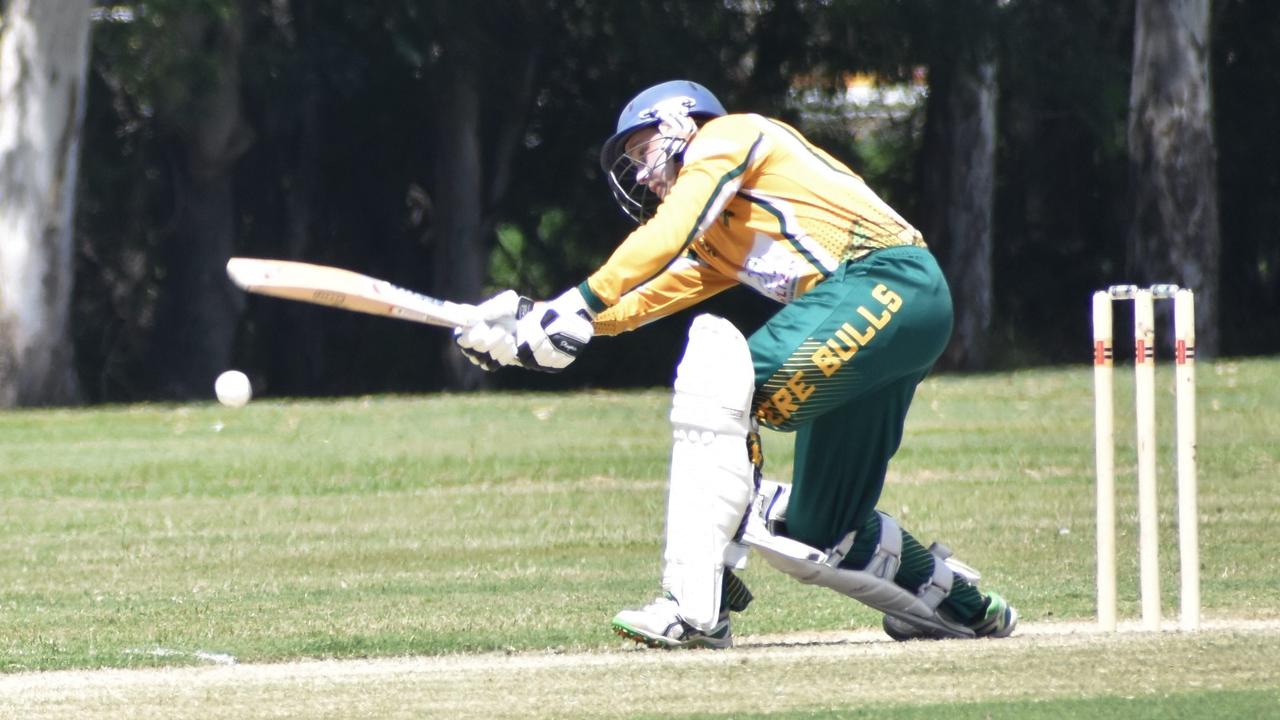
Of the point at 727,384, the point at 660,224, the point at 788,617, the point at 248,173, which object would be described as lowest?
the point at 788,617

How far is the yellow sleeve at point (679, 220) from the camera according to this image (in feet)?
17.7

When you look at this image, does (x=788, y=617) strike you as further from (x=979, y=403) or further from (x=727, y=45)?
(x=727, y=45)

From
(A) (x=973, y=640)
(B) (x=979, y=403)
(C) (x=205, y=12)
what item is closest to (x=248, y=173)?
(C) (x=205, y=12)

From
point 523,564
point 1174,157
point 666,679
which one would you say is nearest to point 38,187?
point 1174,157

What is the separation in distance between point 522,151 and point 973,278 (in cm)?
553

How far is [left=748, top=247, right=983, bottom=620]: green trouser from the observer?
548cm

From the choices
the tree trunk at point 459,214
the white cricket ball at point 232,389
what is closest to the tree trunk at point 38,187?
the tree trunk at point 459,214

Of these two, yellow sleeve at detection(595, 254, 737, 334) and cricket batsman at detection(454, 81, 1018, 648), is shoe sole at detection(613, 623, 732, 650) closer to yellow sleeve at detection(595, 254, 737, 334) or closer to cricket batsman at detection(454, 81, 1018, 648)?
cricket batsman at detection(454, 81, 1018, 648)

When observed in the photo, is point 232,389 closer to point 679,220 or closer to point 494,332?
point 494,332

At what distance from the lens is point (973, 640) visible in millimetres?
5910

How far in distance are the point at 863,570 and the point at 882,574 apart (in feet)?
0.23

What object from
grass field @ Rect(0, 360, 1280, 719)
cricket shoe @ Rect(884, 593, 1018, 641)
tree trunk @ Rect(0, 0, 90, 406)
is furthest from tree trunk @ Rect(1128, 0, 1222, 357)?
cricket shoe @ Rect(884, 593, 1018, 641)

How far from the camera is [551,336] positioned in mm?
5383

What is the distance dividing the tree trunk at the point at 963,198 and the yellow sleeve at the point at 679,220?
16139mm
